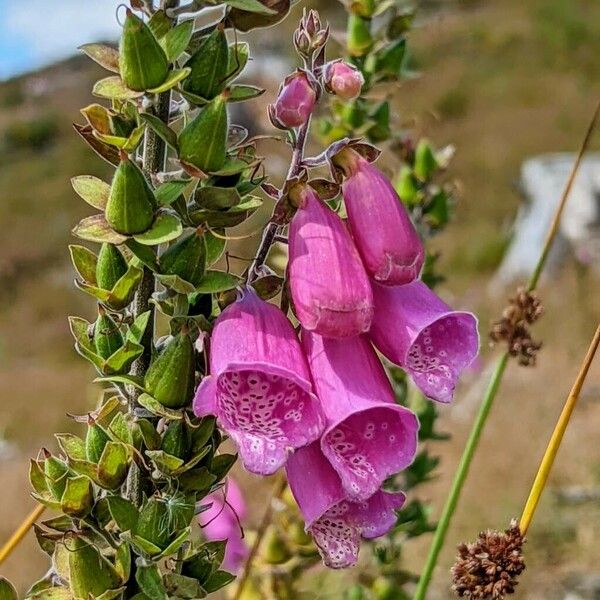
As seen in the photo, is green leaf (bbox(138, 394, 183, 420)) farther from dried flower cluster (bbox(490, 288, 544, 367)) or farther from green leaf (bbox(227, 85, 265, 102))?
dried flower cluster (bbox(490, 288, 544, 367))

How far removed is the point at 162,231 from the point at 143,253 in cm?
4

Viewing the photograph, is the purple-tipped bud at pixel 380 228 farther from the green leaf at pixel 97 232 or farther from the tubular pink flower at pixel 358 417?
the green leaf at pixel 97 232

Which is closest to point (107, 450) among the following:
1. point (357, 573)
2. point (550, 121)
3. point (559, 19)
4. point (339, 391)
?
point (339, 391)

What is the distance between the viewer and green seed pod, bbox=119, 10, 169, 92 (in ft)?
2.58

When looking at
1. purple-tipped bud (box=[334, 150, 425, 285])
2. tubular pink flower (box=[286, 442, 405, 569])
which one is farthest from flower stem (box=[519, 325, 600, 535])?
purple-tipped bud (box=[334, 150, 425, 285])

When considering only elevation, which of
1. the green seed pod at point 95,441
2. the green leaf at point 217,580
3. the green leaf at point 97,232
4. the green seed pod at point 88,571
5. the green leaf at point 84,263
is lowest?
the green leaf at point 217,580

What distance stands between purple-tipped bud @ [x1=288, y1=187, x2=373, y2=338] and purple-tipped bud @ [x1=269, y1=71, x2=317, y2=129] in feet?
0.24

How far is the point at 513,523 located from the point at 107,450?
1.56ft

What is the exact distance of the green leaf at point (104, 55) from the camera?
0.90 metres

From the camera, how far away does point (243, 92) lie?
88 centimetres

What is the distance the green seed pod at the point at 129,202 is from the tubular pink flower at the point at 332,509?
0.95ft

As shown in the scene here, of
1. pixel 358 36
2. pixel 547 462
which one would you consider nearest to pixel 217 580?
pixel 547 462

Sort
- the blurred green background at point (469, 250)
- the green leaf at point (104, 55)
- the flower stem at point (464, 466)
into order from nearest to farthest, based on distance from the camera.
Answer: the green leaf at point (104, 55) < the flower stem at point (464, 466) < the blurred green background at point (469, 250)

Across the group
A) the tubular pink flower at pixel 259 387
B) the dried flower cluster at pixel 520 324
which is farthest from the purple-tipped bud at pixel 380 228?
the dried flower cluster at pixel 520 324
